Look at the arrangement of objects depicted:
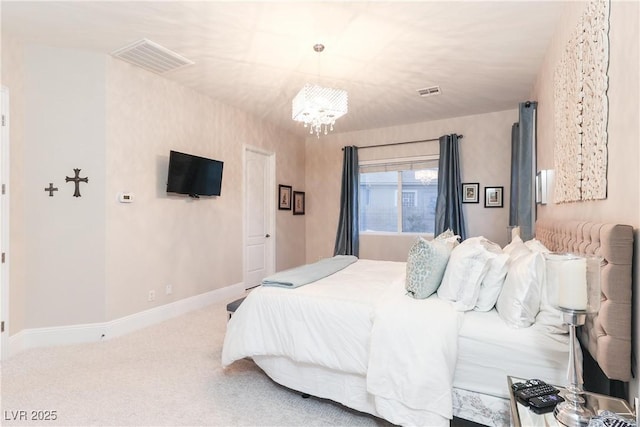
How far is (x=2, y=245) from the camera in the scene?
2.73 m

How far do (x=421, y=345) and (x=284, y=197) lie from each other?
4.36m

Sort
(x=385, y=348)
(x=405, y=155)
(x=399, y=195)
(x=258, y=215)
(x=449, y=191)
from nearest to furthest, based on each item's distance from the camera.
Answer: (x=385, y=348)
(x=449, y=191)
(x=258, y=215)
(x=405, y=155)
(x=399, y=195)

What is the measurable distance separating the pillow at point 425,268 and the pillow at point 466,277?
0.06m

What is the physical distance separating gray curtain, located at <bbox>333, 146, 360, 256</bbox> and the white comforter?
323cm

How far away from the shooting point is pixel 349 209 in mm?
5746

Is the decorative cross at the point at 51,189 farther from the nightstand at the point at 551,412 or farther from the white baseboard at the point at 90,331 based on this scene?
the nightstand at the point at 551,412

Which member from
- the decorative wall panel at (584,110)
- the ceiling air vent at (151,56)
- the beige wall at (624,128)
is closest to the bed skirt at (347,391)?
the beige wall at (624,128)

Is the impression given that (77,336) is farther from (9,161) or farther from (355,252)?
(355,252)

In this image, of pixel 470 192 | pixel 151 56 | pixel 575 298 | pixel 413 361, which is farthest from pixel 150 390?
pixel 470 192

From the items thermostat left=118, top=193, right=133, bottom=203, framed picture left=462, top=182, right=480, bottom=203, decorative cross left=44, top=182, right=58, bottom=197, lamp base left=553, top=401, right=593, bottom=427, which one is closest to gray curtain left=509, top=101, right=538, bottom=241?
framed picture left=462, top=182, right=480, bottom=203

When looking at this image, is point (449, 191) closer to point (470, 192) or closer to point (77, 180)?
point (470, 192)

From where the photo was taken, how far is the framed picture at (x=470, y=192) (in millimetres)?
4992

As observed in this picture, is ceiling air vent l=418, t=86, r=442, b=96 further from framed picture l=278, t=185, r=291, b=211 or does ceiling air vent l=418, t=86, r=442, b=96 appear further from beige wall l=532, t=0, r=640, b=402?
Result: framed picture l=278, t=185, r=291, b=211

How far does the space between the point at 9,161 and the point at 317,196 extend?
4373mm
